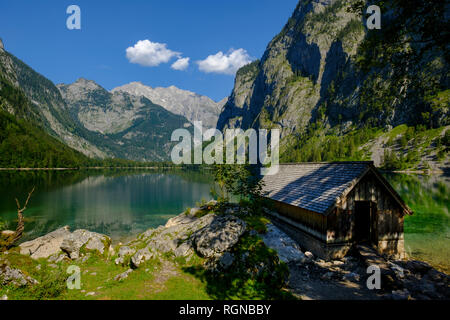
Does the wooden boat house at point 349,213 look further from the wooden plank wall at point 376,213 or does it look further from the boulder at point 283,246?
the boulder at point 283,246

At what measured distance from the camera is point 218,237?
15.2 meters

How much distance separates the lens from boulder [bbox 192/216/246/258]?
1467cm

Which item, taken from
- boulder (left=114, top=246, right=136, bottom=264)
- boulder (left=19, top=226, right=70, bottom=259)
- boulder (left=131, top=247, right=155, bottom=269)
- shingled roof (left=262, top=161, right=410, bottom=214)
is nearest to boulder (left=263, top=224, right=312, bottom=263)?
shingled roof (left=262, top=161, right=410, bottom=214)

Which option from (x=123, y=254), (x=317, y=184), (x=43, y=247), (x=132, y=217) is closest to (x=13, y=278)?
(x=123, y=254)

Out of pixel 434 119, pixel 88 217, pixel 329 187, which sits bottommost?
pixel 88 217

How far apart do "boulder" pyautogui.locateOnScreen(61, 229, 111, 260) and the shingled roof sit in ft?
54.1

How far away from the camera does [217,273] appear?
13.3 metres

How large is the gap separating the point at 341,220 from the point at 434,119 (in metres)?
197

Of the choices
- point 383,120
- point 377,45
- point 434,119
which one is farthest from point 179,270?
point 383,120

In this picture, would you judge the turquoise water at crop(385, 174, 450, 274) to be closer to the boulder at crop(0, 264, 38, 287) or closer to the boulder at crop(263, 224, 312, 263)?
the boulder at crop(263, 224, 312, 263)

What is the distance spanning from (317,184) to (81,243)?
20.5 meters

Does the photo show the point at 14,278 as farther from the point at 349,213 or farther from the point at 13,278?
the point at 349,213
